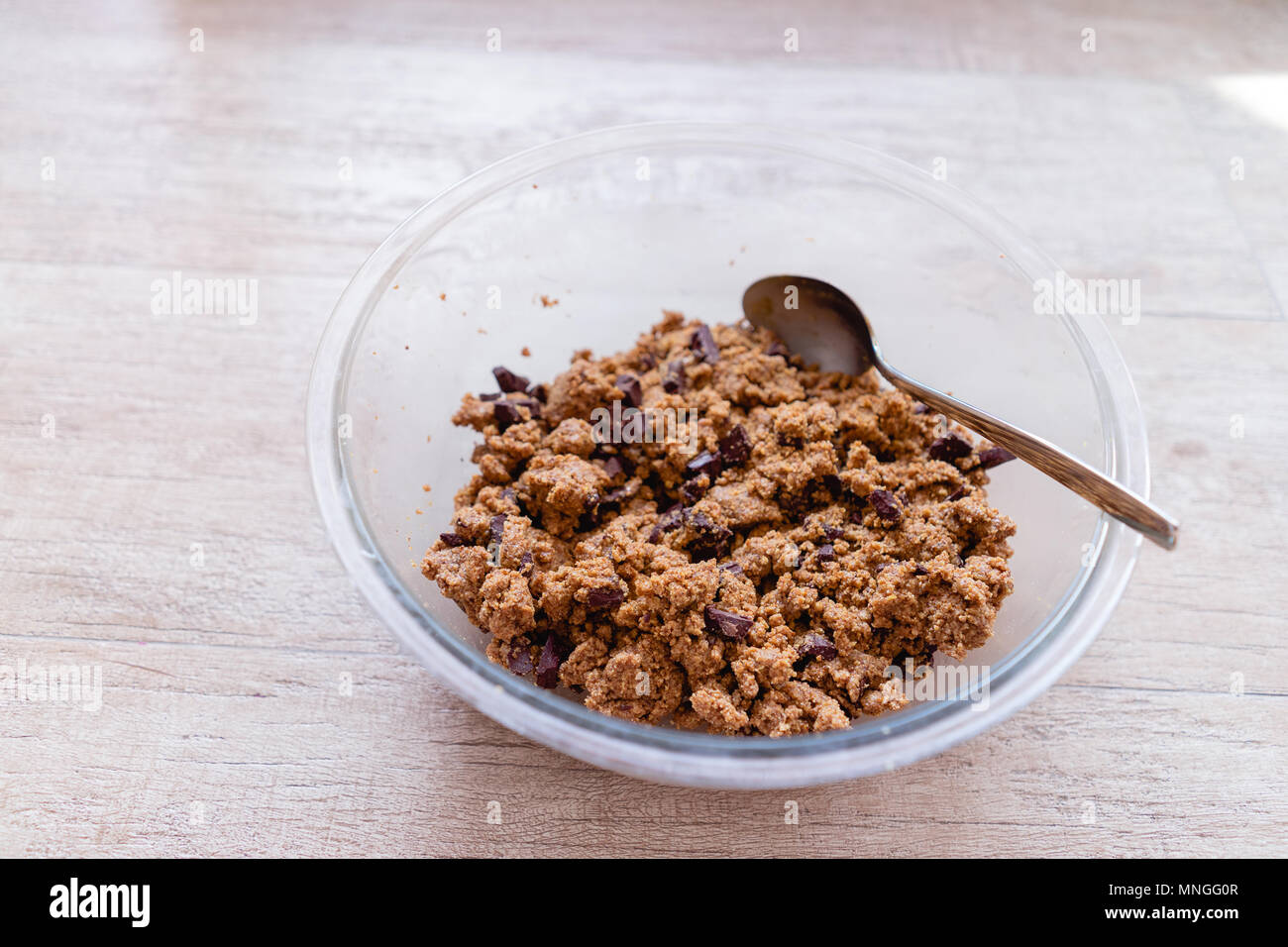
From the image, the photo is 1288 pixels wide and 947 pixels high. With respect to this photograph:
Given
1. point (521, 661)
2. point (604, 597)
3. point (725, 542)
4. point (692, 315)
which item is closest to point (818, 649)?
point (725, 542)

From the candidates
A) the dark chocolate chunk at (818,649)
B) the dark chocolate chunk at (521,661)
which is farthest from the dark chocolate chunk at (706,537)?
the dark chocolate chunk at (521,661)

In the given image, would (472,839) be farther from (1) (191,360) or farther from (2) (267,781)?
(1) (191,360)

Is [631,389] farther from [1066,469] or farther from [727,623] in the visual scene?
[1066,469]

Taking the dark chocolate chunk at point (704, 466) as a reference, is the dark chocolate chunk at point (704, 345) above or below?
above

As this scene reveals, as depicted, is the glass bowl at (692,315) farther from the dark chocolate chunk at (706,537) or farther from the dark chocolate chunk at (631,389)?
the dark chocolate chunk at (706,537)
